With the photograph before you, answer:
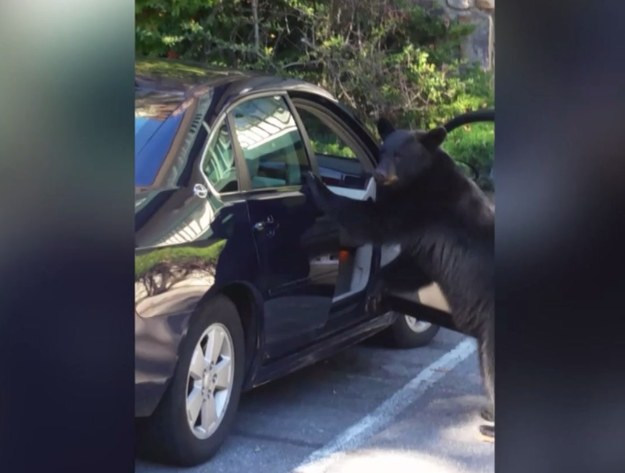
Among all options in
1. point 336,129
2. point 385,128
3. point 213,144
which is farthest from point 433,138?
point 213,144

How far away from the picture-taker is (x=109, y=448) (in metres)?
1.74

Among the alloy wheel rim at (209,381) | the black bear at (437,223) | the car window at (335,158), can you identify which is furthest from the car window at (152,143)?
the car window at (335,158)

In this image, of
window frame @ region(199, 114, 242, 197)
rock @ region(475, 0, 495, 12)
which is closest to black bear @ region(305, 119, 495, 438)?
window frame @ region(199, 114, 242, 197)

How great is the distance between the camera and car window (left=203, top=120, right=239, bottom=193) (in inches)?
160

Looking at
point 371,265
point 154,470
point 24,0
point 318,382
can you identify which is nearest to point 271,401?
point 318,382

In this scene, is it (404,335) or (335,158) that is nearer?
(335,158)

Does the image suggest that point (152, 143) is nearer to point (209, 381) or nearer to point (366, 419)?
point (209, 381)

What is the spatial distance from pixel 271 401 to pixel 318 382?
437 millimetres

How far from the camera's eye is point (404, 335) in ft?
19.9

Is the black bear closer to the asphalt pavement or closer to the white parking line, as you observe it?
the asphalt pavement

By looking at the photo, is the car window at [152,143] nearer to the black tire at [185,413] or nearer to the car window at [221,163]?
the car window at [221,163]

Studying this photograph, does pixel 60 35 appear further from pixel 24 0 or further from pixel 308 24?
pixel 308 24

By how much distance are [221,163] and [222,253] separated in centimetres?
45

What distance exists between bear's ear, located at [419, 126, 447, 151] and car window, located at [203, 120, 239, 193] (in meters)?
1.09
